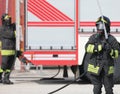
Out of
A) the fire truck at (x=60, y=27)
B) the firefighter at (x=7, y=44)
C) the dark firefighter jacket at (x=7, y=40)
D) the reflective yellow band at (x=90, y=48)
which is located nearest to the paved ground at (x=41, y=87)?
the firefighter at (x=7, y=44)

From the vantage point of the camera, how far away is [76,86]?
11.6 metres

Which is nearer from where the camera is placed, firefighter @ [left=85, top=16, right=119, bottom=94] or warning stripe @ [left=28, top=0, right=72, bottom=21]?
firefighter @ [left=85, top=16, right=119, bottom=94]

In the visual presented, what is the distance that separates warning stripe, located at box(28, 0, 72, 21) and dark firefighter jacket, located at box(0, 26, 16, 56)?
2.89 feet

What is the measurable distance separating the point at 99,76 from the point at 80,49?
146 inches

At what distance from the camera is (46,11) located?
11.5 metres

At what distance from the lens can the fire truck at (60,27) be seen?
11.5m

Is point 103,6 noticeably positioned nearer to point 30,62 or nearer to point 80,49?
point 80,49

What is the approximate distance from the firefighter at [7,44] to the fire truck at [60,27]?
0.58 m

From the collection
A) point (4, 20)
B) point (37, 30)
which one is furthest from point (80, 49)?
point (4, 20)

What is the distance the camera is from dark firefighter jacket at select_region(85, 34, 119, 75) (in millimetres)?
7730

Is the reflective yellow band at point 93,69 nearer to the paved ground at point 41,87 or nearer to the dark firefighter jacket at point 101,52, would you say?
the dark firefighter jacket at point 101,52

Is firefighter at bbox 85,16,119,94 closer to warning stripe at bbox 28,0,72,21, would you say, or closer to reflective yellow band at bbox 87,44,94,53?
reflective yellow band at bbox 87,44,94,53

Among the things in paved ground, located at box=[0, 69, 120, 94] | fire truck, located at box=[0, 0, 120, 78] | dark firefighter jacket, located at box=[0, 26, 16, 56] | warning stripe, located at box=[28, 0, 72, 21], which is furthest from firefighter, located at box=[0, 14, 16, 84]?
warning stripe, located at box=[28, 0, 72, 21]

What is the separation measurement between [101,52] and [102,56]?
2.7 inches
